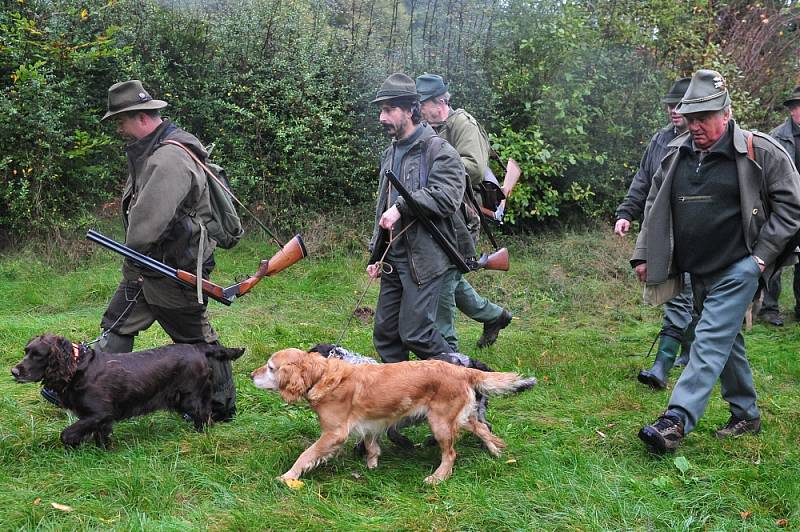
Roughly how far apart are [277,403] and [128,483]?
5.71ft

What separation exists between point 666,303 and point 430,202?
7.64 feet

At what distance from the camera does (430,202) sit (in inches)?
212

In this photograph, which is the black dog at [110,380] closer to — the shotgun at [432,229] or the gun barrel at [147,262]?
the gun barrel at [147,262]

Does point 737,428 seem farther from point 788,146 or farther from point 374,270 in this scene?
point 788,146

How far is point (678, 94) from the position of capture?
276 inches

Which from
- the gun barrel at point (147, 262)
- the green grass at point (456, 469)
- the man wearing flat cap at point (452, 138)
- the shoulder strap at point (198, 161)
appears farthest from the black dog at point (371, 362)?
the man wearing flat cap at point (452, 138)

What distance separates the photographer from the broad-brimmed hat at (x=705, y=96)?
4934mm

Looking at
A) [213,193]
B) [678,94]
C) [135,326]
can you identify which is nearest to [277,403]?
[135,326]

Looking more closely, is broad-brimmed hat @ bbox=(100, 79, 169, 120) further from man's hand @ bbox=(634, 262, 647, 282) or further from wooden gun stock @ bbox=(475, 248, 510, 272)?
wooden gun stock @ bbox=(475, 248, 510, 272)

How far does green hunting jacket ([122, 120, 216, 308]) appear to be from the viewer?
5.22 metres

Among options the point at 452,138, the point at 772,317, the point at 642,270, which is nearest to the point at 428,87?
the point at 452,138

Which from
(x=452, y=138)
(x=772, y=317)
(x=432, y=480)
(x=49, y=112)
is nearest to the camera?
(x=432, y=480)

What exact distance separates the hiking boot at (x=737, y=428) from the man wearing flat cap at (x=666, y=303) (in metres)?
1.05

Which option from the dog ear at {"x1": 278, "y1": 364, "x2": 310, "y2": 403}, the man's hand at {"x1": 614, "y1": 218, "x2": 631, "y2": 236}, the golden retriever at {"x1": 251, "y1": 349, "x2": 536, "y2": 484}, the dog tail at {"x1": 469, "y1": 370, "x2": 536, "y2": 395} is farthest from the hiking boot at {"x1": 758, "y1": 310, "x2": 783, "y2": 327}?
the dog ear at {"x1": 278, "y1": 364, "x2": 310, "y2": 403}
